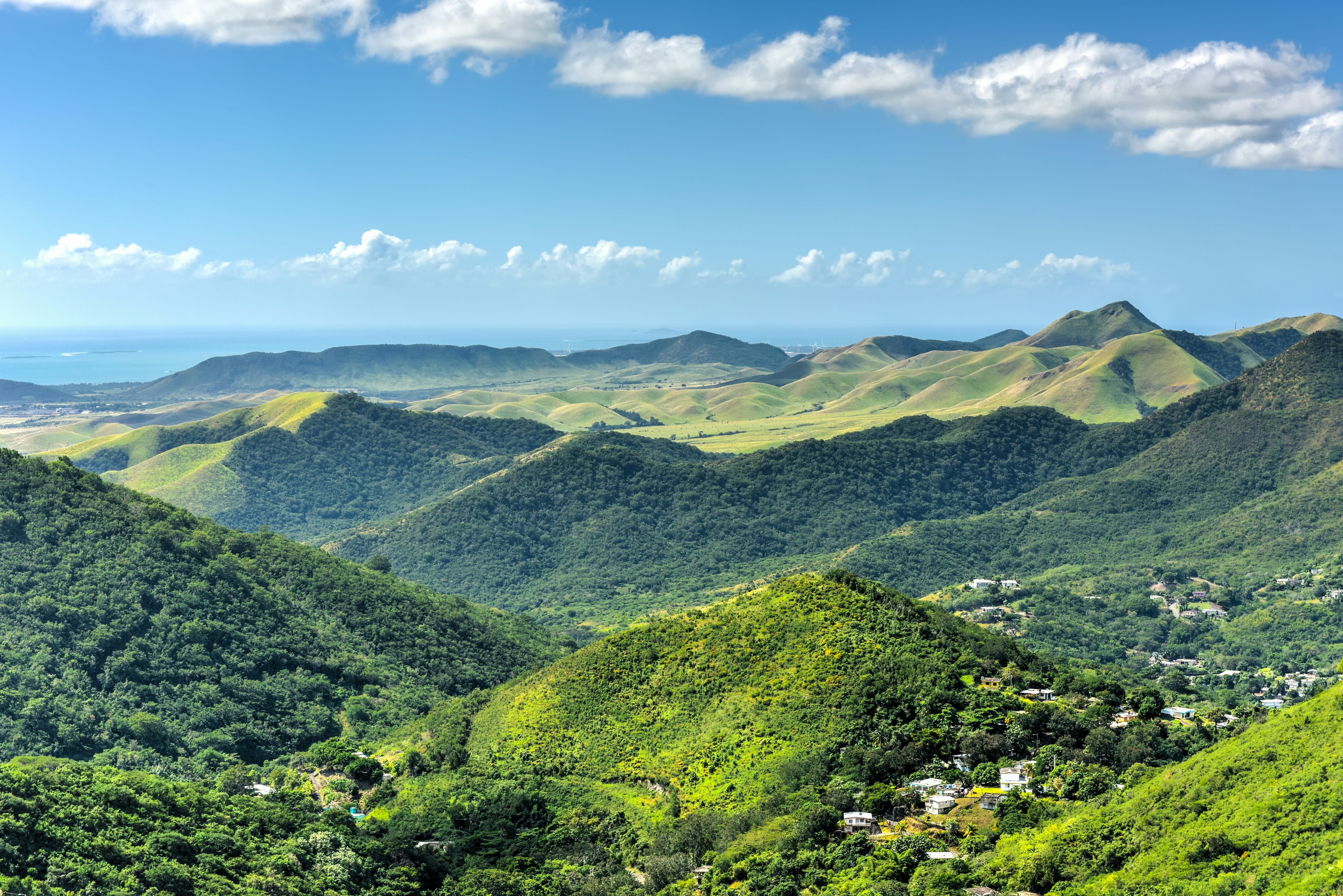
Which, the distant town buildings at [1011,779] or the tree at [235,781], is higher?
the distant town buildings at [1011,779]

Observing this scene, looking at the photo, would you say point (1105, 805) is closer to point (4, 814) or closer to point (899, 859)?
point (899, 859)

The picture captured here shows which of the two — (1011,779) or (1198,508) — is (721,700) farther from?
(1198,508)

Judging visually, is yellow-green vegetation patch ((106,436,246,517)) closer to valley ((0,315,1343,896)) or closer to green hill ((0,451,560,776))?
valley ((0,315,1343,896))

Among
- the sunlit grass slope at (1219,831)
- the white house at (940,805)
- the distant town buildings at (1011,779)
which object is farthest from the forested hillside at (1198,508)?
the sunlit grass slope at (1219,831)

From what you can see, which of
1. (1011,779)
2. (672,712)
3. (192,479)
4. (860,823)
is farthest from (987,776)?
(192,479)

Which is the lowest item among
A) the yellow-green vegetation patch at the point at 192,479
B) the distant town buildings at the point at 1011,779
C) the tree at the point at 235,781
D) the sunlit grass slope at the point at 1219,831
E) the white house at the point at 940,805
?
the tree at the point at 235,781

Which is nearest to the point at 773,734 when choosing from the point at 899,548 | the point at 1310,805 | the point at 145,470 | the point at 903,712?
the point at 903,712

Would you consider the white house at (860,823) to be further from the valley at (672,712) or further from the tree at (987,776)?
the tree at (987,776)
